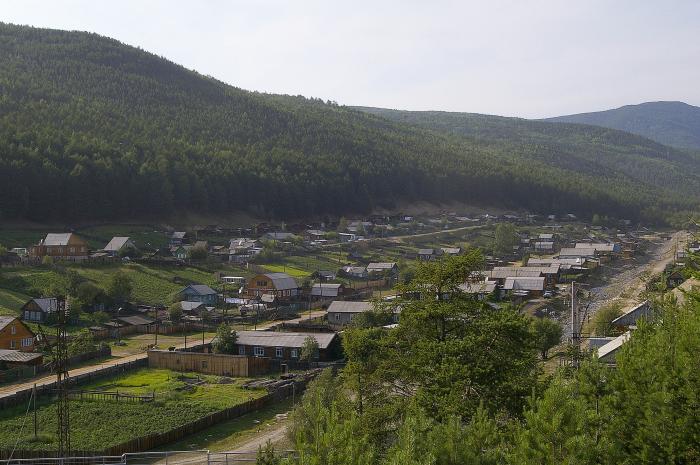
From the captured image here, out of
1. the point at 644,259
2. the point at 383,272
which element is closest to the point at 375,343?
the point at 383,272

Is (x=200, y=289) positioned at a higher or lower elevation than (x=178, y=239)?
lower

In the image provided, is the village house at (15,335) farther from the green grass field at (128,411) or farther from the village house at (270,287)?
the village house at (270,287)

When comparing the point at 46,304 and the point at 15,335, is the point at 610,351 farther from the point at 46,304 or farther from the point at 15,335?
the point at 46,304

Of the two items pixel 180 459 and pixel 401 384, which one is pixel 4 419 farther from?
pixel 401 384

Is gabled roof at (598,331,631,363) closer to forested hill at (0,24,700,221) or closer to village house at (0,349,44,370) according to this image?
village house at (0,349,44,370)

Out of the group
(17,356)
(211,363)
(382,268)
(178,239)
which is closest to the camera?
(17,356)

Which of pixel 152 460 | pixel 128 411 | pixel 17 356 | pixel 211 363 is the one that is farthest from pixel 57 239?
pixel 152 460

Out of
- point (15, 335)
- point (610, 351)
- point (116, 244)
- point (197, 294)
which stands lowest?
point (197, 294)

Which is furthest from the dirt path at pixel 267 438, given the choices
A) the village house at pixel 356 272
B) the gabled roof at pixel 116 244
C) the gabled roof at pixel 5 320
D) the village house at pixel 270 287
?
the gabled roof at pixel 116 244
